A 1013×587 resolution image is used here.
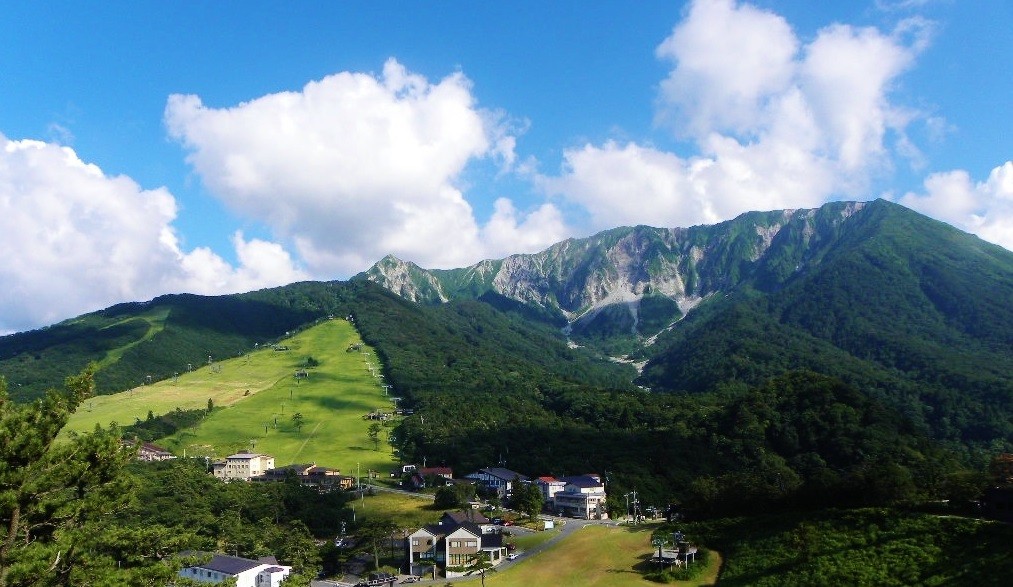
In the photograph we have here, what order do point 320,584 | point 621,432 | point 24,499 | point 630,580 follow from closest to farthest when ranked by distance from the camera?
point 24,499 < point 630,580 < point 320,584 < point 621,432

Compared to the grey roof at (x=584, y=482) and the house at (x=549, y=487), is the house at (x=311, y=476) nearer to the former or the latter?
the house at (x=549, y=487)

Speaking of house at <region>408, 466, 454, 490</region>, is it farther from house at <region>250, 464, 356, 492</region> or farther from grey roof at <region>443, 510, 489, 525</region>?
grey roof at <region>443, 510, 489, 525</region>

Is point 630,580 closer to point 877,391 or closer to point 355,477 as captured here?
point 355,477

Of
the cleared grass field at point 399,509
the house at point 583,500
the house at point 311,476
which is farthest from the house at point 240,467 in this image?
the house at point 583,500

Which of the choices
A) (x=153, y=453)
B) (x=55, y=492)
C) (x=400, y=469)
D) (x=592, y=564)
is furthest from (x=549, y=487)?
(x=55, y=492)

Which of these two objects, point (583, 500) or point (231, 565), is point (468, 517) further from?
point (231, 565)

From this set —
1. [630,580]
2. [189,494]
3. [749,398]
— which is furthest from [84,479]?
[749,398]
